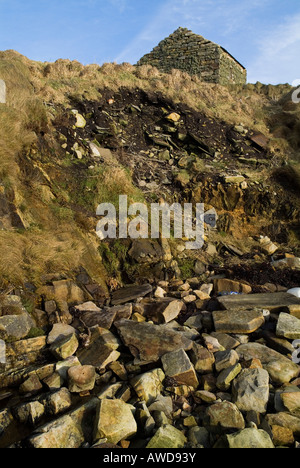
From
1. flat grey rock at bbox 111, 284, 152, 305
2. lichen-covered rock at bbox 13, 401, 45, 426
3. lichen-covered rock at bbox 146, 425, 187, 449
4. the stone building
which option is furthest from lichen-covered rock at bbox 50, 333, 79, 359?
the stone building

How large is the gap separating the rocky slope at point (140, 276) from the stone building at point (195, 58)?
5.37 metres

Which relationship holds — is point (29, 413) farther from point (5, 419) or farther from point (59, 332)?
point (59, 332)

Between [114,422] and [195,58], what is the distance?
59.0 ft

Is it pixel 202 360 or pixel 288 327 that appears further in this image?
pixel 288 327

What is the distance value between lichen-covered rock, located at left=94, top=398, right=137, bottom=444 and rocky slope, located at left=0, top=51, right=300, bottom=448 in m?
0.01

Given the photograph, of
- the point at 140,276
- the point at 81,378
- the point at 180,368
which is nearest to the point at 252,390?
A: the point at 180,368

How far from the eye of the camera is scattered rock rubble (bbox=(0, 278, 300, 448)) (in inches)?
104

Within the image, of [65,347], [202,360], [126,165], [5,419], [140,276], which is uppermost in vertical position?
[126,165]

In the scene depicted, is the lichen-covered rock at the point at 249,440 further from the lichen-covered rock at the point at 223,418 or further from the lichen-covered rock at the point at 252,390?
the lichen-covered rock at the point at 252,390

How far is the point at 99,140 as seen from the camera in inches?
359

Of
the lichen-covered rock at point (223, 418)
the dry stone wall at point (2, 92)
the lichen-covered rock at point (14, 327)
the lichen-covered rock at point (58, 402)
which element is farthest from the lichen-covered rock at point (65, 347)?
the dry stone wall at point (2, 92)

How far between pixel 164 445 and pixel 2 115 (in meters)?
6.28

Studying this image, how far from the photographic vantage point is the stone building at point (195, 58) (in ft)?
52.2

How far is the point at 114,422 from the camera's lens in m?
2.66
